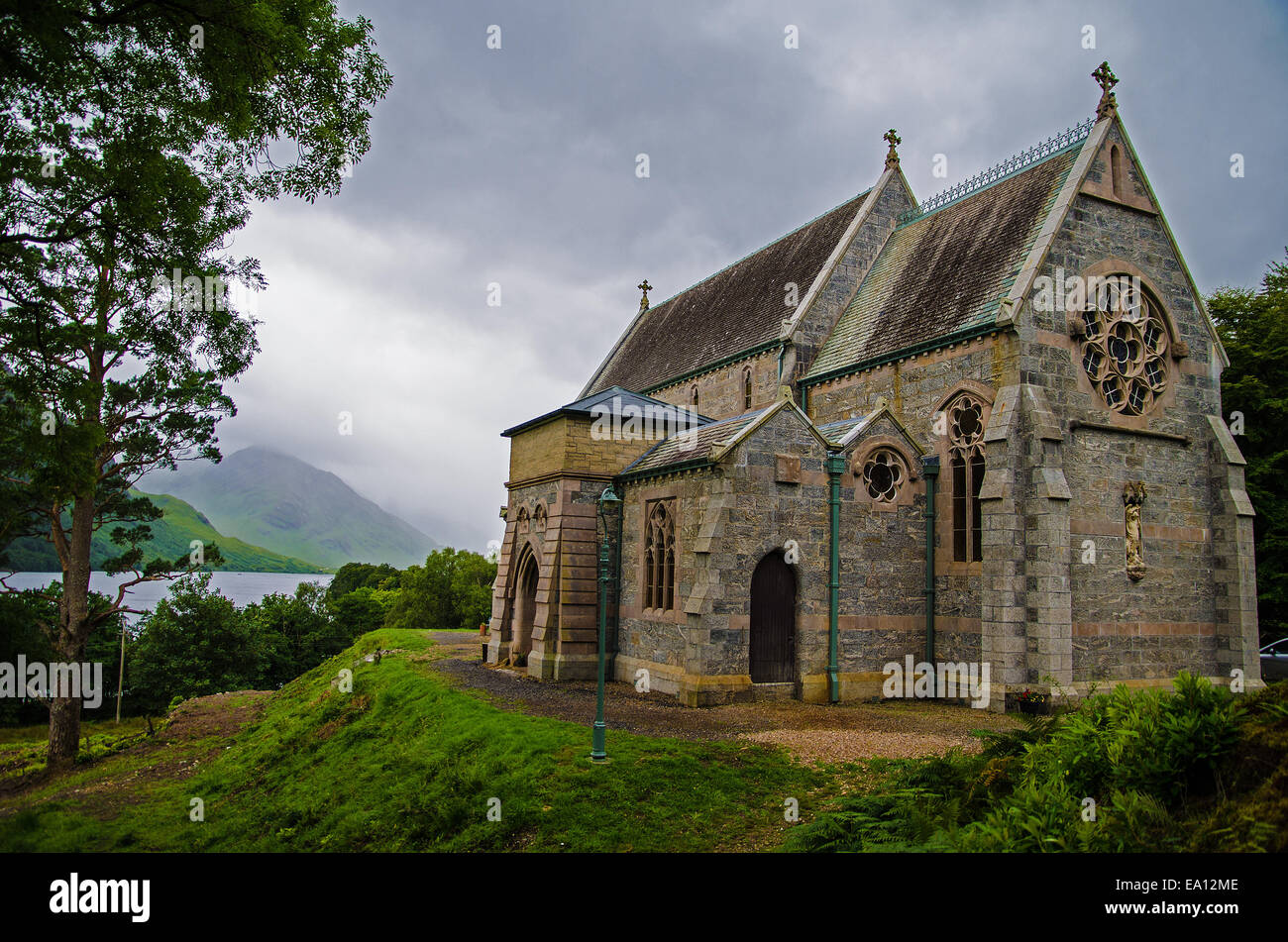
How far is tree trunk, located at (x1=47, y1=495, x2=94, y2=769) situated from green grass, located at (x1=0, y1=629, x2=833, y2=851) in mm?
1005

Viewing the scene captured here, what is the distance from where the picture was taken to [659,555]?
2012cm

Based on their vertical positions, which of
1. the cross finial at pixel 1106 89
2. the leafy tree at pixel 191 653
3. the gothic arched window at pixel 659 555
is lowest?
the leafy tree at pixel 191 653

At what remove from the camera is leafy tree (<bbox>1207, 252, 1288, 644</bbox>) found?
26.3 meters

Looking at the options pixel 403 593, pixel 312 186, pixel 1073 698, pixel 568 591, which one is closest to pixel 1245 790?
pixel 1073 698

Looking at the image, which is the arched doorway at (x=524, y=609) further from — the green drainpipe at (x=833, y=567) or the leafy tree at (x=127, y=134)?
the leafy tree at (x=127, y=134)

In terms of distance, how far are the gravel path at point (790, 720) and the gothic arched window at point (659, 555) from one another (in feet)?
8.00

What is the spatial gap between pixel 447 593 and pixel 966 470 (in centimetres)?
4097

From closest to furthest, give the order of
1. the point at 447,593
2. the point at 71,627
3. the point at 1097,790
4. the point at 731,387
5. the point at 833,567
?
the point at 1097,790 → the point at 833,567 → the point at 71,627 → the point at 731,387 → the point at 447,593

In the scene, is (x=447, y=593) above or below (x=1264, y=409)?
below

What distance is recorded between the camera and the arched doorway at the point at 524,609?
24.4 meters

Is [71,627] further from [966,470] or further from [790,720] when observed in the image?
[966,470]

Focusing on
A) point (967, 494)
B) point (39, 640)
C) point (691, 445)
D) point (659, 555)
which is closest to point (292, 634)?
point (39, 640)

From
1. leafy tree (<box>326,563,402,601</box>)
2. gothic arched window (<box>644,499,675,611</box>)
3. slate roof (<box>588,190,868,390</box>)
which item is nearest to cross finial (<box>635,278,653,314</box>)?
slate roof (<box>588,190,868,390</box>)

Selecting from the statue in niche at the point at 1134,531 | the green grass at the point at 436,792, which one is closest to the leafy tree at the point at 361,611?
the green grass at the point at 436,792
